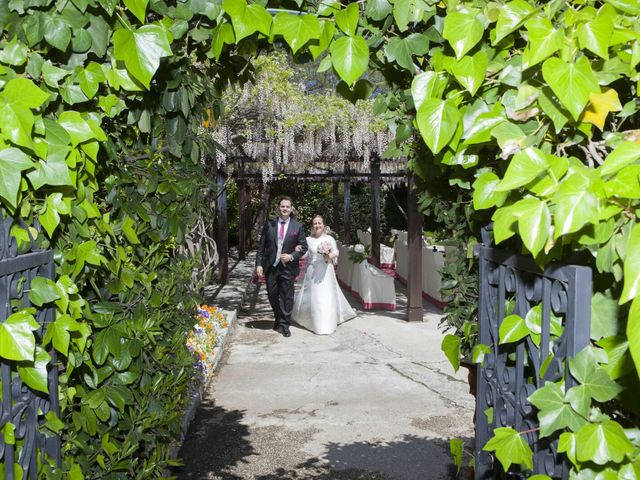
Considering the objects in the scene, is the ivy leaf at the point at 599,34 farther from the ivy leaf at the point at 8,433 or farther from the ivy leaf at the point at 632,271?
the ivy leaf at the point at 8,433

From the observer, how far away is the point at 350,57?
1807 mm

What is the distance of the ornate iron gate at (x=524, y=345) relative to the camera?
1270mm

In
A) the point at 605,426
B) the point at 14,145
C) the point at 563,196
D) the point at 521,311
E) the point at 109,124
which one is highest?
A: the point at 109,124

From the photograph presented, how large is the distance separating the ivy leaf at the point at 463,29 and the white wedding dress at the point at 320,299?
7.99 m

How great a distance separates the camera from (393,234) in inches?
712

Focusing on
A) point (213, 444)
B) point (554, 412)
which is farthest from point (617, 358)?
point (213, 444)

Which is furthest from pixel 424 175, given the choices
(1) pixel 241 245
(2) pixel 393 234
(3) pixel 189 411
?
(1) pixel 241 245

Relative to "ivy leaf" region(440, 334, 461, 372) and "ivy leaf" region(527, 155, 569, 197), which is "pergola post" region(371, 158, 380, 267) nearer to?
"ivy leaf" region(440, 334, 461, 372)

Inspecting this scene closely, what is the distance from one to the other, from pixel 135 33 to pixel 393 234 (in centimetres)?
1652

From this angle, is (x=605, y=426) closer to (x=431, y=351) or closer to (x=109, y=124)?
(x=109, y=124)

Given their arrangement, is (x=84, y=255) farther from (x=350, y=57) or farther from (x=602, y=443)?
(x=602, y=443)

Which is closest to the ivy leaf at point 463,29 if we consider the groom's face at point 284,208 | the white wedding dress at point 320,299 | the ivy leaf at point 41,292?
the ivy leaf at point 41,292

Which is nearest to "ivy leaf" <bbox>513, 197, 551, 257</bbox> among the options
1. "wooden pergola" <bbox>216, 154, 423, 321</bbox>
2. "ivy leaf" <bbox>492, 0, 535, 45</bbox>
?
"ivy leaf" <bbox>492, 0, 535, 45</bbox>

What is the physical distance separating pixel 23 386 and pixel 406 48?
136 cm
